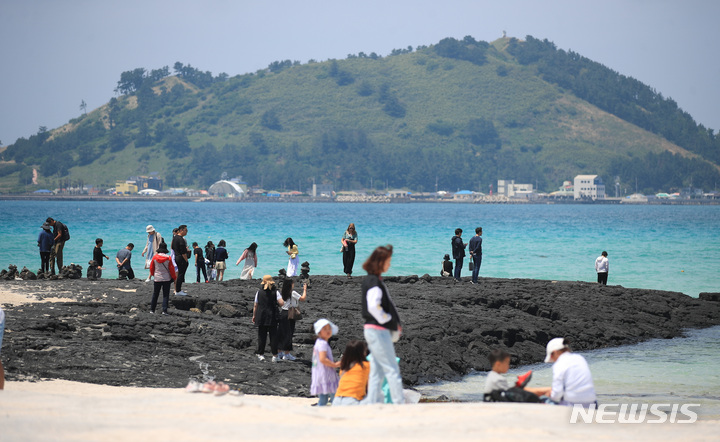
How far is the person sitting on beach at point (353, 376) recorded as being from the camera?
27.8ft

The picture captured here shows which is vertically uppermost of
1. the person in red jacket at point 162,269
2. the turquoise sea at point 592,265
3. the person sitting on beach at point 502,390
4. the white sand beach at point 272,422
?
the person in red jacket at point 162,269

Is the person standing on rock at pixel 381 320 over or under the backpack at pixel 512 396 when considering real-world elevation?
over

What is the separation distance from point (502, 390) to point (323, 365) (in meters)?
2.16

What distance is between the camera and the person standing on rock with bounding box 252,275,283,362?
12336 mm

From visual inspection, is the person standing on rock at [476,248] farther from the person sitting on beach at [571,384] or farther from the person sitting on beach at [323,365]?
the person sitting on beach at [571,384]

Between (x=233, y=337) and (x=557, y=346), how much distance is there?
24.1 ft

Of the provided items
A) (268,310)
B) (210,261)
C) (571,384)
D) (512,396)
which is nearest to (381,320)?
(512,396)

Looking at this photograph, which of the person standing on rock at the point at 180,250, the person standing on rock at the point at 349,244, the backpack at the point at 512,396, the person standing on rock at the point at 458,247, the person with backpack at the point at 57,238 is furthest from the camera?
the person with backpack at the point at 57,238

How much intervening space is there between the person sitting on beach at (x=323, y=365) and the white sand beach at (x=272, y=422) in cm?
122

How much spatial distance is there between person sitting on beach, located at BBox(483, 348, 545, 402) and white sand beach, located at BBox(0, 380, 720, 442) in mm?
289

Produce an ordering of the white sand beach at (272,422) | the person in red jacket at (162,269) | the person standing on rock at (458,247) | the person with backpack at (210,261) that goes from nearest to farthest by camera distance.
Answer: the white sand beach at (272,422)
the person in red jacket at (162,269)
the person standing on rock at (458,247)
the person with backpack at (210,261)

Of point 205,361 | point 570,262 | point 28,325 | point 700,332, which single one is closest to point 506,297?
point 700,332

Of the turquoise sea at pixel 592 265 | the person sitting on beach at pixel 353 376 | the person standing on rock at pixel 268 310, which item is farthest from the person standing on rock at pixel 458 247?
the person sitting on beach at pixel 353 376

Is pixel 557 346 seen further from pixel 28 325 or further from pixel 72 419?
pixel 28 325
